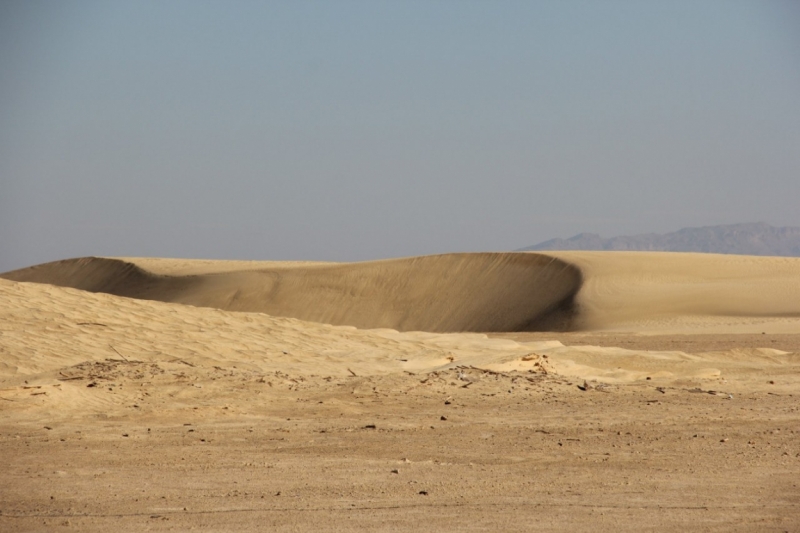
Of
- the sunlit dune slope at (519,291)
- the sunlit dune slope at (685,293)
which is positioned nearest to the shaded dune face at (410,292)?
the sunlit dune slope at (519,291)

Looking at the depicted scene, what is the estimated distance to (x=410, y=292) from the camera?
44.5 meters

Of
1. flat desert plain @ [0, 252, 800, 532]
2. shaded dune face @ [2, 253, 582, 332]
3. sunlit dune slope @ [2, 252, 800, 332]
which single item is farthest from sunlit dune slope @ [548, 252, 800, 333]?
flat desert plain @ [0, 252, 800, 532]

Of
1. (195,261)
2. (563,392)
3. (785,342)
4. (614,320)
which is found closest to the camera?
(563,392)

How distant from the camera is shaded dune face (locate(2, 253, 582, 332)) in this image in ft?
128

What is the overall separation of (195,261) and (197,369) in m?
55.5

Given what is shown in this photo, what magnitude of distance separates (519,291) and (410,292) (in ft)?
18.8

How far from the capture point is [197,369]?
12.1 meters

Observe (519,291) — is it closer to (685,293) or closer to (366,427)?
(685,293)

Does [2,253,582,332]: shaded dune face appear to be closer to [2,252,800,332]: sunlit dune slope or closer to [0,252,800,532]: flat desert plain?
[2,252,800,332]: sunlit dune slope

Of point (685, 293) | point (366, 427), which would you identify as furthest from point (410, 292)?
point (366, 427)

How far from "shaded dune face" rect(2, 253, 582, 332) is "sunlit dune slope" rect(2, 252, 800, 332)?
2.3 inches

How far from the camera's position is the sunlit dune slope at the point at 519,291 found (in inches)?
1297

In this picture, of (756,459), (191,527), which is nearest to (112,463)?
→ (191,527)

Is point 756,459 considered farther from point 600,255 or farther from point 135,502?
point 600,255
